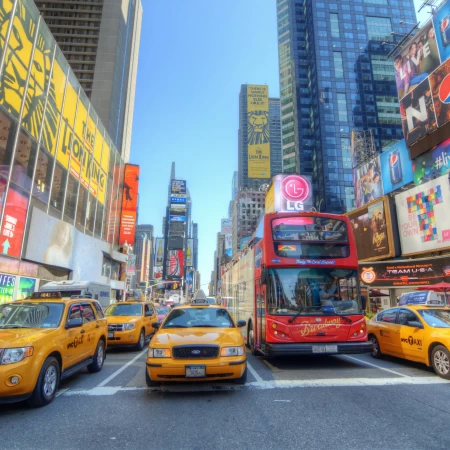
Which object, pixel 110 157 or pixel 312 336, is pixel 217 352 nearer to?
pixel 312 336

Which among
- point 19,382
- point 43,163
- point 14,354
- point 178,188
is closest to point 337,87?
point 178,188

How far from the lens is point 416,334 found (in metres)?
7.66

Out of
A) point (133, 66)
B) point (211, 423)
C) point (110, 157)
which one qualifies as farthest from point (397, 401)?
point (133, 66)

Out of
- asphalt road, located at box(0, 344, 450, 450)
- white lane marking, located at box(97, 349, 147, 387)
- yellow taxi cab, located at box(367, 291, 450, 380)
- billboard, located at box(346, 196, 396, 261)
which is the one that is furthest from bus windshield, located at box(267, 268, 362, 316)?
billboard, located at box(346, 196, 396, 261)

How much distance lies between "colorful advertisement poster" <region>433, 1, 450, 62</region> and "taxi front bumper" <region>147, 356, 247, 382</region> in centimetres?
3044

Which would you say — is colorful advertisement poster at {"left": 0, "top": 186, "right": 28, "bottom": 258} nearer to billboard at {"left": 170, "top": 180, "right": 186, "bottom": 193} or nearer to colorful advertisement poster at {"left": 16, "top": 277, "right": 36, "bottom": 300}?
colorful advertisement poster at {"left": 16, "top": 277, "right": 36, "bottom": 300}

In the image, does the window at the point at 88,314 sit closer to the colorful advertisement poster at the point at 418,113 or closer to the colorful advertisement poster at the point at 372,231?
the colorful advertisement poster at the point at 372,231

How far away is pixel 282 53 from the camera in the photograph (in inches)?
4363

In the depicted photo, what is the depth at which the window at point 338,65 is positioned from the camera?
9006 centimetres

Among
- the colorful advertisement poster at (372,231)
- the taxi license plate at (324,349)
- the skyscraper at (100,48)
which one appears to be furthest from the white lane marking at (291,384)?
the skyscraper at (100,48)

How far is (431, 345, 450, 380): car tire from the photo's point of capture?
6559 mm

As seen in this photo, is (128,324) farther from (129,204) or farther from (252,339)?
(129,204)

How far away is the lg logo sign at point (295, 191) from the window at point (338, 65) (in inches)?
2253

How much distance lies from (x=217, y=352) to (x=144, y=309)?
8.02 m
